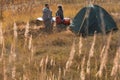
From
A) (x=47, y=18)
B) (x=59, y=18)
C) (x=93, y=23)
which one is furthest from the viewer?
(x=59, y=18)

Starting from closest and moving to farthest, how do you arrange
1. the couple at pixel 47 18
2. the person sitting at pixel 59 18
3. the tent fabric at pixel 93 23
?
the tent fabric at pixel 93 23 → the couple at pixel 47 18 → the person sitting at pixel 59 18

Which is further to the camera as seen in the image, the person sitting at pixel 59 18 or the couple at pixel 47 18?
the person sitting at pixel 59 18

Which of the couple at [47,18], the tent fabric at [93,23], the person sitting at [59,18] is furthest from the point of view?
the person sitting at [59,18]

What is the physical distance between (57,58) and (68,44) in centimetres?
289

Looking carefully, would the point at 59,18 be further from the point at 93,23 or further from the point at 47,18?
the point at 93,23

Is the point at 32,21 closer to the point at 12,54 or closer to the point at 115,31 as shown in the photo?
the point at 115,31

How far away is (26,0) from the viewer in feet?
73.1

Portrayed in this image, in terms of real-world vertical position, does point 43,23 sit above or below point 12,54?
below

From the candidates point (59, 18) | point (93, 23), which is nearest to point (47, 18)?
point (59, 18)

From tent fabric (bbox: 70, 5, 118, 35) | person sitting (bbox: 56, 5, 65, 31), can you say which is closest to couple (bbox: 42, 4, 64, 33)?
person sitting (bbox: 56, 5, 65, 31)

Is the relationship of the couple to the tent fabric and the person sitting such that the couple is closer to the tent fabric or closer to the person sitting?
the person sitting

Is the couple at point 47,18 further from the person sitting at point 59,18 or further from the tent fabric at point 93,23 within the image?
the tent fabric at point 93,23

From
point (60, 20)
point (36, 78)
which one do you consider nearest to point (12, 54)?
point (36, 78)

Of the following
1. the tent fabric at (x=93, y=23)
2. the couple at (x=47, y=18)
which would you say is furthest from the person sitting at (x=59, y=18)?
the tent fabric at (x=93, y=23)
